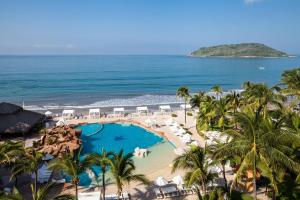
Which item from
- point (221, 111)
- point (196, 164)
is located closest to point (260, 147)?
point (196, 164)

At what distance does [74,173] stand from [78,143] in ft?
37.3

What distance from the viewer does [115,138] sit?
95.5 feet

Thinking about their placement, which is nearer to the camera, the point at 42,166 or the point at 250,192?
the point at 250,192

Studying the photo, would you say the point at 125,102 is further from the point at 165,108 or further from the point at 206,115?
the point at 206,115

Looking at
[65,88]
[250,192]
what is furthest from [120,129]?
[65,88]

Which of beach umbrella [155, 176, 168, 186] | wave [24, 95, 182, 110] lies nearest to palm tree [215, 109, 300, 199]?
beach umbrella [155, 176, 168, 186]

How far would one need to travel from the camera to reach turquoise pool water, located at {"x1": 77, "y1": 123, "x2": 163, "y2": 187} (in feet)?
87.5

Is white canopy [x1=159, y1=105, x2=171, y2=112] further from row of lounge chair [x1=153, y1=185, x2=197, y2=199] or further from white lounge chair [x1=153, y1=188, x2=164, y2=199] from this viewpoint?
white lounge chair [x1=153, y1=188, x2=164, y2=199]

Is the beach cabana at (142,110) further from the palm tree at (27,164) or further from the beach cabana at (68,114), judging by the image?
the palm tree at (27,164)

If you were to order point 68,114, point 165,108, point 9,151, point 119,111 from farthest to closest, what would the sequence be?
point 119,111
point 165,108
point 68,114
point 9,151

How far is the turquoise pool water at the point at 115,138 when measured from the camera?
26.7m

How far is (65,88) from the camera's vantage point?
64.6 meters

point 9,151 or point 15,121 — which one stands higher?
point 9,151

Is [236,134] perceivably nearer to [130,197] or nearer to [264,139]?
[264,139]
